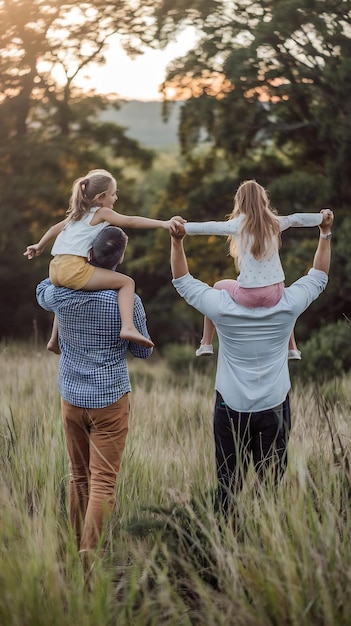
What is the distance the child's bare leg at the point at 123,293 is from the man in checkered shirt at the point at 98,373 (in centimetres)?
3

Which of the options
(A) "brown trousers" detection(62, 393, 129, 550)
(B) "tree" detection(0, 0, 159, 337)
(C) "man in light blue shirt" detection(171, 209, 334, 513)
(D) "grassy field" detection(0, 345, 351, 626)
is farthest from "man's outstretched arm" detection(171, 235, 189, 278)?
(B) "tree" detection(0, 0, 159, 337)

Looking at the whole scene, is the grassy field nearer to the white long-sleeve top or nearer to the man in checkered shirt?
the man in checkered shirt

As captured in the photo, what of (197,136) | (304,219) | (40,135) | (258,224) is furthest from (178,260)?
(40,135)

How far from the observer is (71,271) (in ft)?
12.1

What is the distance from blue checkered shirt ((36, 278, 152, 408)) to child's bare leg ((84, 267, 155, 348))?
3 cm

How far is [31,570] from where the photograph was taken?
3123 mm

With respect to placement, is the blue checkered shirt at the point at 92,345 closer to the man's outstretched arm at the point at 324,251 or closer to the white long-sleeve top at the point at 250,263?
the white long-sleeve top at the point at 250,263

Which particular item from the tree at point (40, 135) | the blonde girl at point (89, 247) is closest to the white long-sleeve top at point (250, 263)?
the blonde girl at point (89, 247)

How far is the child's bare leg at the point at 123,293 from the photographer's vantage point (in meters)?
3.60

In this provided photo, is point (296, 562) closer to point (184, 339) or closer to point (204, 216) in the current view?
point (204, 216)

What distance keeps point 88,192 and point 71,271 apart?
39 cm

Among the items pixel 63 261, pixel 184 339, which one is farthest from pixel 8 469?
pixel 184 339

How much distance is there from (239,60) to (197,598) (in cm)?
1004

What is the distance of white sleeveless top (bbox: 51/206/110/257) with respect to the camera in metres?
3.74
